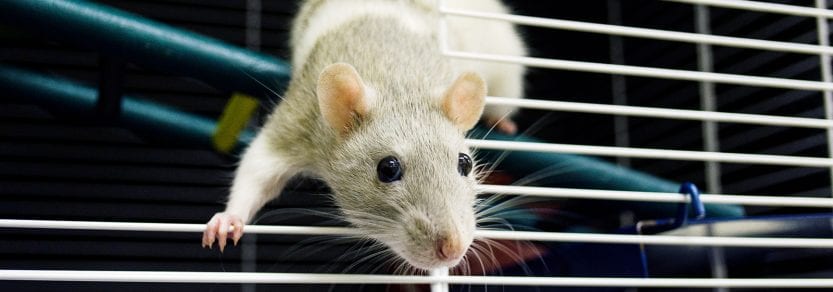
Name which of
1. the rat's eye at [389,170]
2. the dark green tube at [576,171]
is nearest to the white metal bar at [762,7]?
the dark green tube at [576,171]

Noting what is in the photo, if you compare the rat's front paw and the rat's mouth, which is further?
the rat's front paw

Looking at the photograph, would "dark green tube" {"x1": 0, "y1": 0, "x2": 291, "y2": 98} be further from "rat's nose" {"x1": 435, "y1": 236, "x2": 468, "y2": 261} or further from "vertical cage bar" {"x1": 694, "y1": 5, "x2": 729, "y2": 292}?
"vertical cage bar" {"x1": 694, "y1": 5, "x2": 729, "y2": 292}

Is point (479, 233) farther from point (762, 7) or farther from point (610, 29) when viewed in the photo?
point (762, 7)

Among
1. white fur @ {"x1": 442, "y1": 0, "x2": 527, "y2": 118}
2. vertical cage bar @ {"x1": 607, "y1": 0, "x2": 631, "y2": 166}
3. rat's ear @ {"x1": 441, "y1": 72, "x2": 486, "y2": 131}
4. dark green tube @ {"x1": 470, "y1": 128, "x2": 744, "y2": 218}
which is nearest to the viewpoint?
rat's ear @ {"x1": 441, "y1": 72, "x2": 486, "y2": 131}

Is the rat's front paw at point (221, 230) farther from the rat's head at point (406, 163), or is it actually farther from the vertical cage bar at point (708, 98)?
the vertical cage bar at point (708, 98)

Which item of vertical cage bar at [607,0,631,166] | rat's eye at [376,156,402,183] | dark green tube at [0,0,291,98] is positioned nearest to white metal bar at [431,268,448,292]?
rat's eye at [376,156,402,183]

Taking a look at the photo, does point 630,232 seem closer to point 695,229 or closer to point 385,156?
point 695,229
